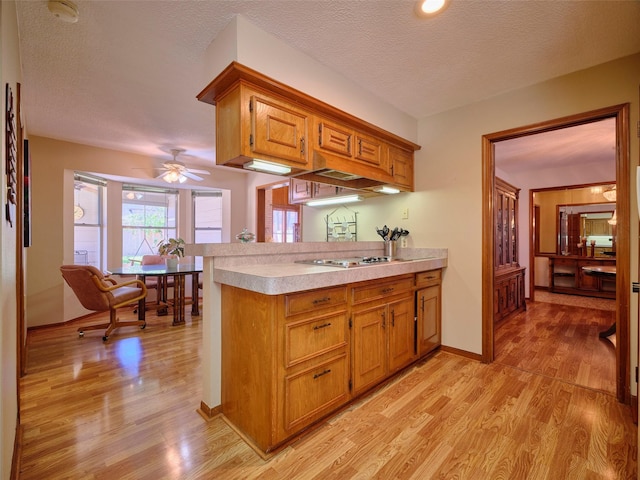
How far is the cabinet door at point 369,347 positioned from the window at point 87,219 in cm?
453

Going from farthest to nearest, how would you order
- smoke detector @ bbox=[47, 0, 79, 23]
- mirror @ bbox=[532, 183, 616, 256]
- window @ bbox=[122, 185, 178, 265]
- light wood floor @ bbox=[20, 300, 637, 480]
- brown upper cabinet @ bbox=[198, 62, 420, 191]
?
mirror @ bbox=[532, 183, 616, 256] → window @ bbox=[122, 185, 178, 265] → brown upper cabinet @ bbox=[198, 62, 420, 191] → smoke detector @ bbox=[47, 0, 79, 23] → light wood floor @ bbox=[20, 300, 637, 480]

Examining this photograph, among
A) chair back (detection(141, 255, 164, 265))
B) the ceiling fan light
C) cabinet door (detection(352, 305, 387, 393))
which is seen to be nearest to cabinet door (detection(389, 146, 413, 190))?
cabinet door (detection(352, 305, 387, 393))

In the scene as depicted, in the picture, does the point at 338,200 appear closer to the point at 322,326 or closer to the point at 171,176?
the point at 322,326

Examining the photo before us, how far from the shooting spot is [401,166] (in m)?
3.17

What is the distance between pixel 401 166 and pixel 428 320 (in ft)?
5.23

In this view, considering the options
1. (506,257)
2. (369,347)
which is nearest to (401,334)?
(369,347)

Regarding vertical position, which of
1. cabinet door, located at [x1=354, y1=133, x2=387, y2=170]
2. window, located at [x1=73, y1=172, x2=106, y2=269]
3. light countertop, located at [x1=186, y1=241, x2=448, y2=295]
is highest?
cabinet door, located at [x1=354, y1=133, x2=387, y2=170]

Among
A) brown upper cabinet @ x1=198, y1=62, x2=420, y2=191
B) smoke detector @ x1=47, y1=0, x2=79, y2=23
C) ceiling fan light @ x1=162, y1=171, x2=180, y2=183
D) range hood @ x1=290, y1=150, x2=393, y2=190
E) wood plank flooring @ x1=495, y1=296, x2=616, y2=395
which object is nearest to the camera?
smoke detector @ x1=47, y1=0, x2=79, y2=23

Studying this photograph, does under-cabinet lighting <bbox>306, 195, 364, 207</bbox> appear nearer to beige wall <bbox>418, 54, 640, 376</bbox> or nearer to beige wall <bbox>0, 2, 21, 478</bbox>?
beige wall <bbox>418, 54, 640, 376</bbox>

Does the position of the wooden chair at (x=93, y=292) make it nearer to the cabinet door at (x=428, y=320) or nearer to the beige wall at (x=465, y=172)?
the cabinet door at (x=428, y=320)

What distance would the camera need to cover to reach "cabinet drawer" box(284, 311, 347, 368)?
163 cm

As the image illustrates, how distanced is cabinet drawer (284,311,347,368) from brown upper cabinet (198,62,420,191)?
1105 mm

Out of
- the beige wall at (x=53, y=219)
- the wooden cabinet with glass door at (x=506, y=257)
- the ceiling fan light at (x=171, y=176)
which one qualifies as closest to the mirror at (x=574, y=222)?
the wooden cabinet with glass door at (x=506, y=257)

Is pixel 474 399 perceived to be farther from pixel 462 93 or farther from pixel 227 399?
pixel 462 93
